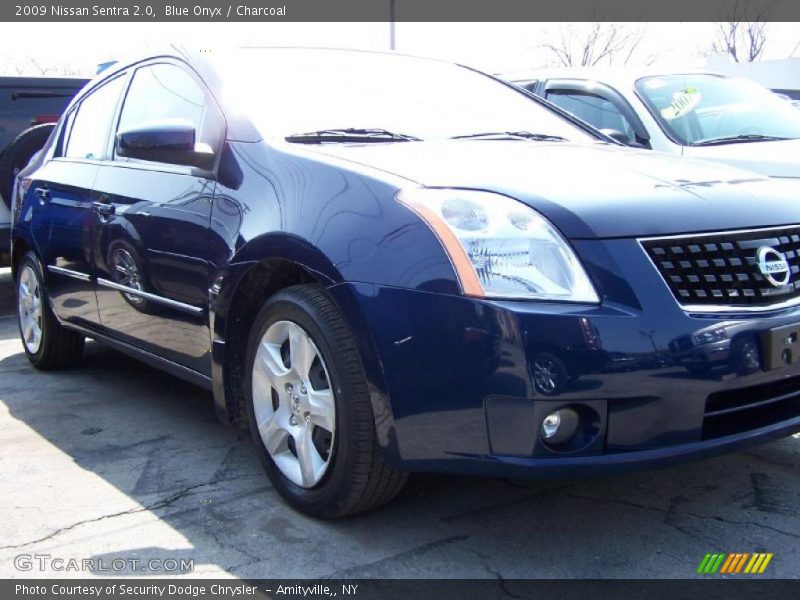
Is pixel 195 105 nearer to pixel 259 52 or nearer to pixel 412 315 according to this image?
pixel 259 52

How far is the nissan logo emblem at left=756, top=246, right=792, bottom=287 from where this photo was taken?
2668 mm

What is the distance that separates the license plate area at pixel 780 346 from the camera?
8.39ft

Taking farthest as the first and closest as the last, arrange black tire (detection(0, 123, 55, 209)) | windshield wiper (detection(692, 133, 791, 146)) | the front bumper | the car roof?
1. black tire (detection(0, 123, 55, 209))
2. the car roof
3. windshield wiper (detection(692, 133, 791, 146))
4. the front bumper

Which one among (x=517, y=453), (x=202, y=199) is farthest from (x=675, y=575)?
(x=202, y=199)

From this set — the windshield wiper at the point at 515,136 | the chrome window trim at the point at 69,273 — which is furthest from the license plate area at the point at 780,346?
the chrome window trim at the point at 69,273

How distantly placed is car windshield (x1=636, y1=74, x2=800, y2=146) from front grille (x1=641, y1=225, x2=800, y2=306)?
11.0 feet

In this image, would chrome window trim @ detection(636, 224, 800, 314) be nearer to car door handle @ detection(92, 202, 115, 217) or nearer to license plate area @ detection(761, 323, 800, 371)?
license plate area @ detection(761, 323, 800, 371)

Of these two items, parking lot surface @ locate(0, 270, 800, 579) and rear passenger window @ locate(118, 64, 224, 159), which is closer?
parking lot surface @ locate(0, 270, 800, 579)

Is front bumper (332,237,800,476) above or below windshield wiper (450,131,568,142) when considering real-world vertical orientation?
below

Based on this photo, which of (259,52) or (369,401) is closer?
(369,401)

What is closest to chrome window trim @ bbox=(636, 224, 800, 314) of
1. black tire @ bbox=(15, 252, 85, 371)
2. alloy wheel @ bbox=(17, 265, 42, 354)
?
black tire @ bbox=(15, 252, 85, 371)

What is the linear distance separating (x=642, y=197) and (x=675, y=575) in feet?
3.66

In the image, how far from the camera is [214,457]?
369 cm

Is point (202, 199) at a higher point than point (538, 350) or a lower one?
higher
